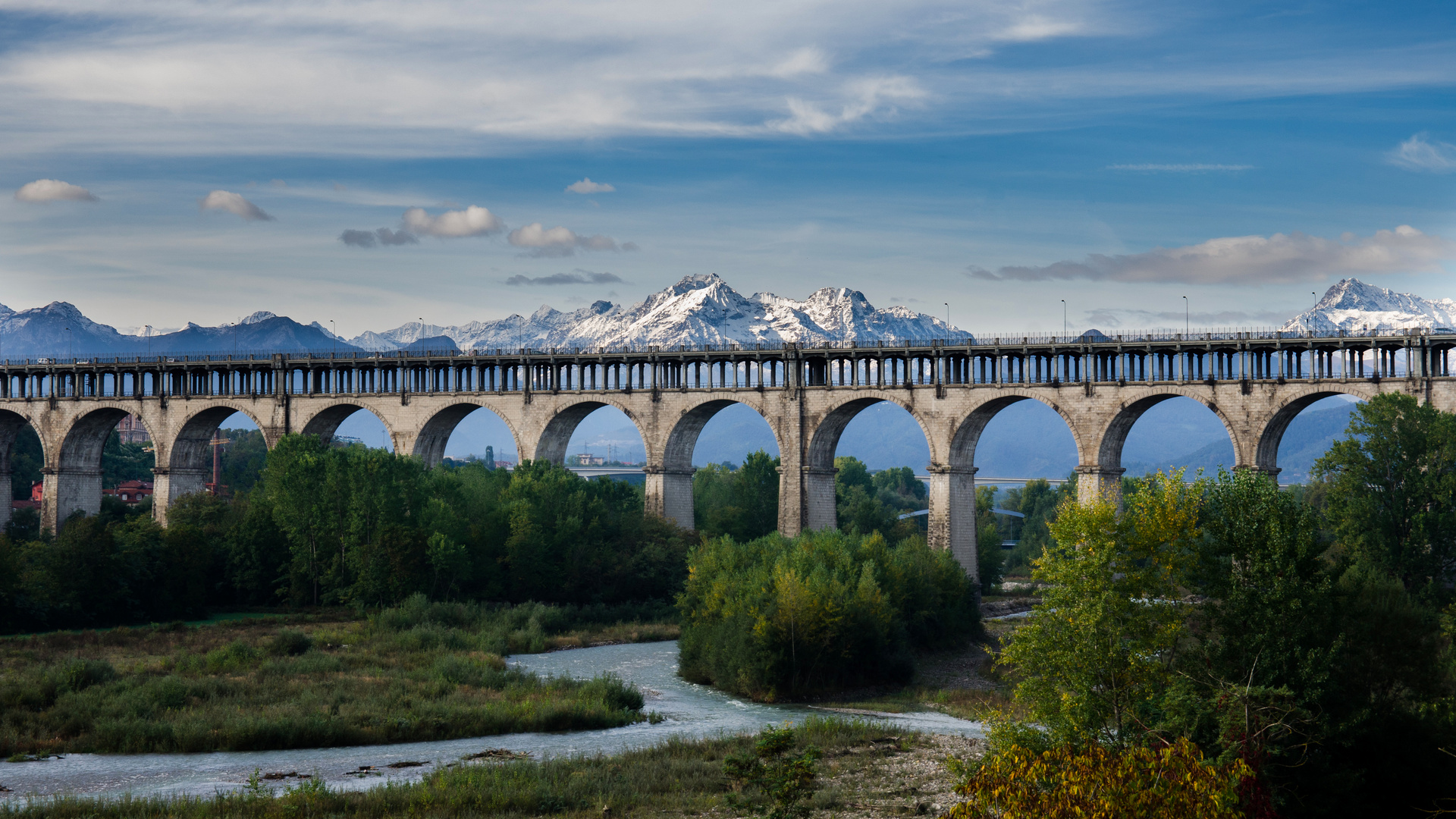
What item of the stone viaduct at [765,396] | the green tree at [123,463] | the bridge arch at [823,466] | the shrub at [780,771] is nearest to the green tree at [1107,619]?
the shrub at [780,771]

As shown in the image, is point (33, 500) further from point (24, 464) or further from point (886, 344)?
point (886, 344)

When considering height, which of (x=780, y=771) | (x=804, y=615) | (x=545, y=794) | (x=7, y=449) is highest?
(x=7, y=449)

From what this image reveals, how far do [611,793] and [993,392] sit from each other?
50433mm

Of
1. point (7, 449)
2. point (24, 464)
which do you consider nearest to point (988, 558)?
point (7, 449)

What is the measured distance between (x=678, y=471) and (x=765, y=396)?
30.0 ft

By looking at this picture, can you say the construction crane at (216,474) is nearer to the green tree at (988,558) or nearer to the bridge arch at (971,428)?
the green tree at (988,558)

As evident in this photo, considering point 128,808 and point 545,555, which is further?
point 545,555

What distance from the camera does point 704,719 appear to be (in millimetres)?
45875

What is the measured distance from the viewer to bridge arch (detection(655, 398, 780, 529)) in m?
85.4

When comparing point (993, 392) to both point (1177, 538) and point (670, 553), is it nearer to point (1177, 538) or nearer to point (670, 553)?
point (670, 553)

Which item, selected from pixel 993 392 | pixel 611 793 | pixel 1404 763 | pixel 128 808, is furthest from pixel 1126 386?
pixel 128 808

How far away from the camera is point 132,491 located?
127 meters

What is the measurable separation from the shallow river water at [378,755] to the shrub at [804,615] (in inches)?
73.1

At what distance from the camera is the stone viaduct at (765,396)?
231 feet
